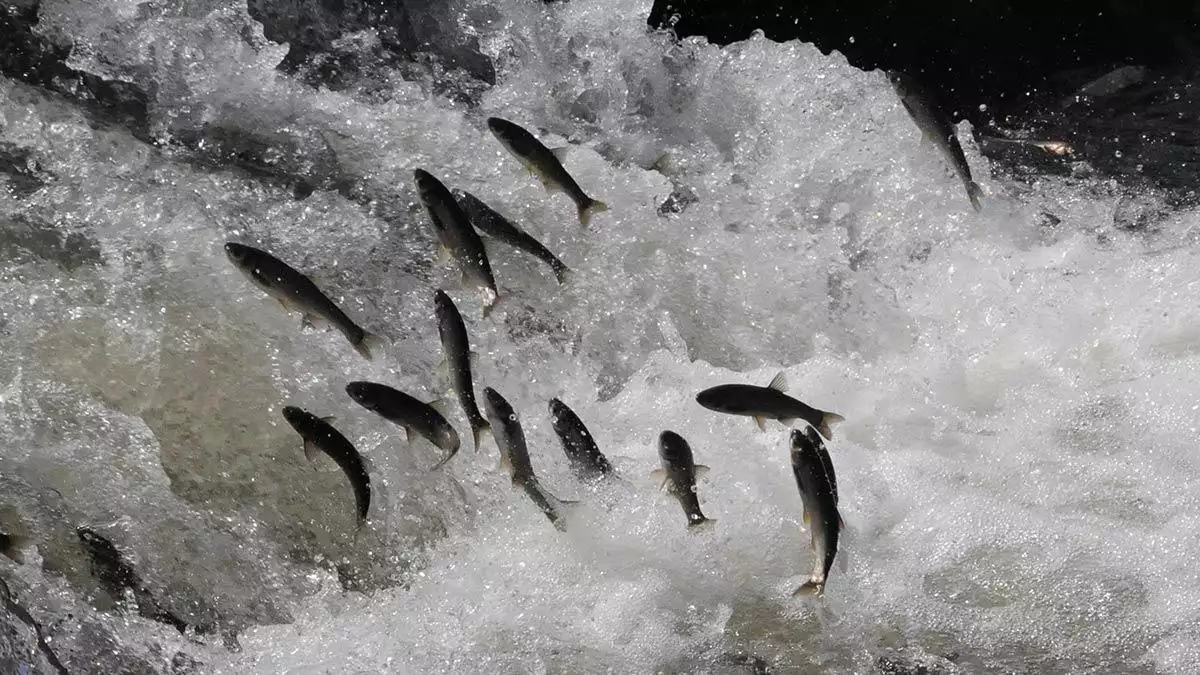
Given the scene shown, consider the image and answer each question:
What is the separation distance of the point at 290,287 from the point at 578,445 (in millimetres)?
849

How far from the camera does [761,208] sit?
13.6 ft

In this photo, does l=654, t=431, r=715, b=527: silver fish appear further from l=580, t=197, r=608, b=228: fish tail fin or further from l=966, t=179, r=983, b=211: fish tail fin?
l=966, t=179, r=983, b=211: fish tail fin

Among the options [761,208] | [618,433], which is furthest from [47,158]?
[761,208]

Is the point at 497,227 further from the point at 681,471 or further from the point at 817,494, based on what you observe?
the point at 817,494

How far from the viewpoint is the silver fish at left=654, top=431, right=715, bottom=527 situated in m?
3.02

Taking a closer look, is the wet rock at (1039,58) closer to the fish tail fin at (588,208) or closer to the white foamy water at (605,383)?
the white foamy water at (605,383)

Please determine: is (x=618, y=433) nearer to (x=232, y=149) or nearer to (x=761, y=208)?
(x=761, y=208)

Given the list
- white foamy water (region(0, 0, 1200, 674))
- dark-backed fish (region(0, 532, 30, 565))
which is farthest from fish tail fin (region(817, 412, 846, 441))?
dark-backed fish (region(0, 532, 30, 565))

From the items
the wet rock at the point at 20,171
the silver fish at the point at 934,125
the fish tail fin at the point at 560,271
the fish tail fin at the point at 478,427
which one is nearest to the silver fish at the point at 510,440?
the fish tail fin at the point at 478,427

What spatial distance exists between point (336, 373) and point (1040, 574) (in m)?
2.04

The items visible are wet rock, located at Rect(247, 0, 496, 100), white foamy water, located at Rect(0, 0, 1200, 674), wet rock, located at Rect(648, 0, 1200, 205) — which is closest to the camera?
white foamy water, located at Rect(0, 0, 1200, 674)

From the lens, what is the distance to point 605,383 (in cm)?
371

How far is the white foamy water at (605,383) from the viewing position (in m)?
3.12

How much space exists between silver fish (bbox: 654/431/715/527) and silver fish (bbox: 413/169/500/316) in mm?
668
